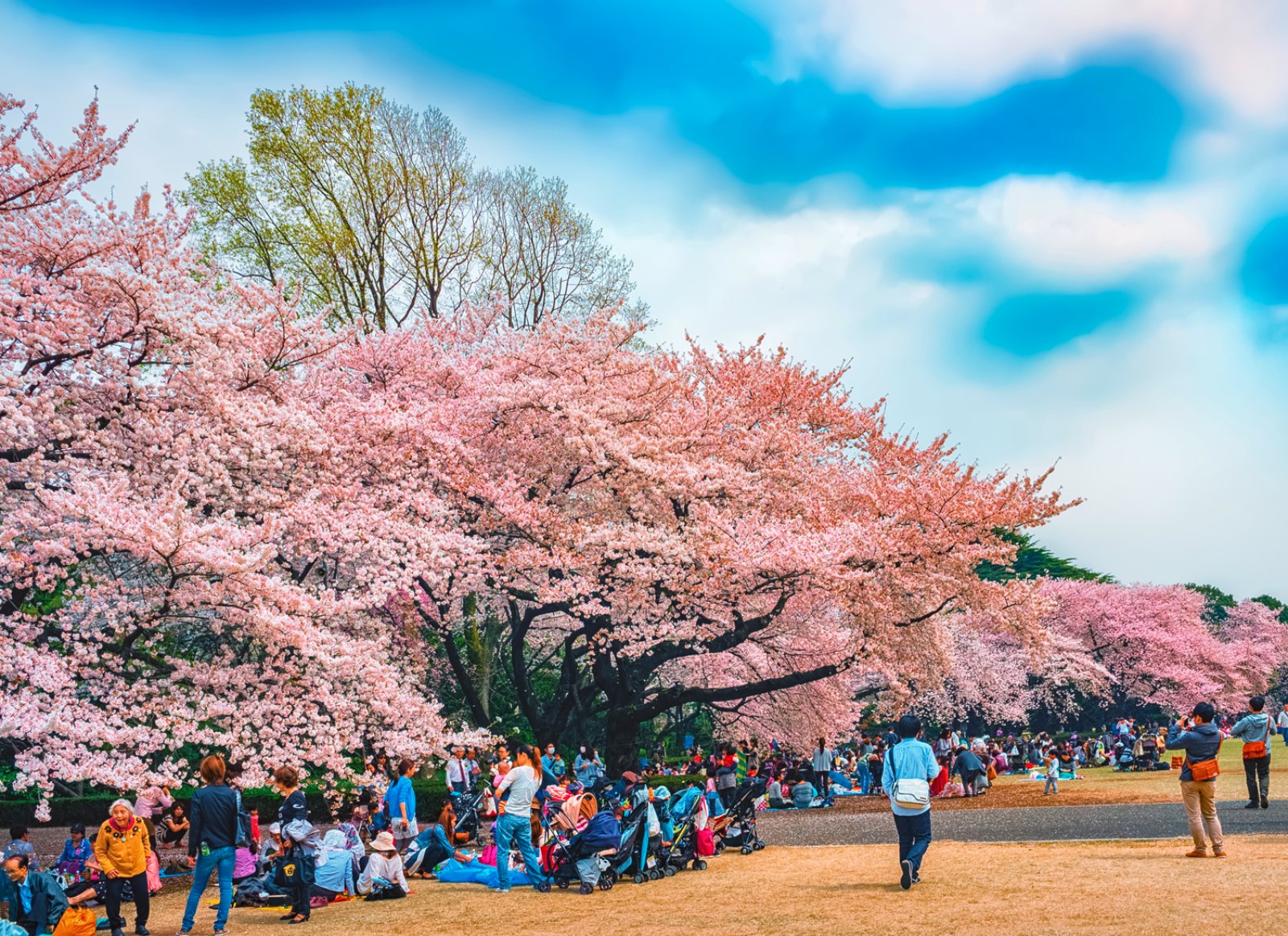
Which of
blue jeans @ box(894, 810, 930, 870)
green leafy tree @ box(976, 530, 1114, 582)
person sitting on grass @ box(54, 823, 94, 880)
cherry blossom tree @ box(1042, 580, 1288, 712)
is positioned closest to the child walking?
blue jeans @ box(894, 810, 930, 870)

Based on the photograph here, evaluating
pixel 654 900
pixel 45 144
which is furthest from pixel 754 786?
pixel 45 144

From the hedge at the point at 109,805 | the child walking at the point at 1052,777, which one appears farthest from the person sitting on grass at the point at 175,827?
the child walking at the point at 1052,777

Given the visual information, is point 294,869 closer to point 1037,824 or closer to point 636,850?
point 636,850

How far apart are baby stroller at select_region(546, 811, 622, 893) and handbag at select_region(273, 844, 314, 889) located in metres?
2.39

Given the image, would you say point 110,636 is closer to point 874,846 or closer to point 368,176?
point 874,846

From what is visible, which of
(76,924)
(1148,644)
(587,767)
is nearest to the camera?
(76,924)

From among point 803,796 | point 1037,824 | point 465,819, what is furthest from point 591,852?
point 803,796

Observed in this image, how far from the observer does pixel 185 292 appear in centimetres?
1428

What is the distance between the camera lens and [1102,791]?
1914 cm

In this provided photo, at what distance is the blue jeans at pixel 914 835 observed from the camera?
8.21 m

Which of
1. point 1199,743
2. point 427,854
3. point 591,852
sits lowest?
point 427,854

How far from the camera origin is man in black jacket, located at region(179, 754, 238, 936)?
25.9ft

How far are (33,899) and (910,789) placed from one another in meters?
7.29

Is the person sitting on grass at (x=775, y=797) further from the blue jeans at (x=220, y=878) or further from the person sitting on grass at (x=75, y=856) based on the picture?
the blue jeans at (x=220, y=878)
